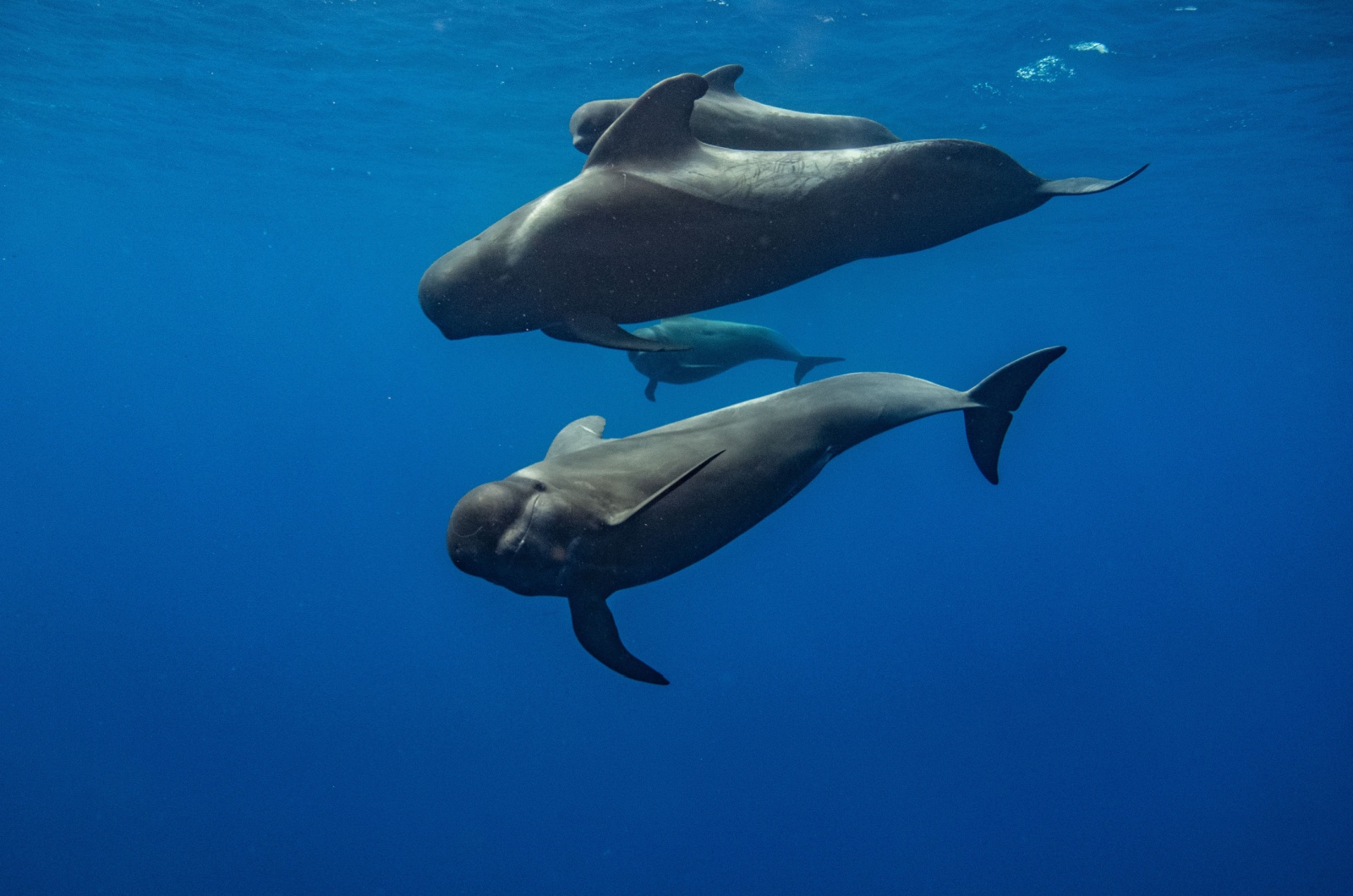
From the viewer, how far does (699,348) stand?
399 inches

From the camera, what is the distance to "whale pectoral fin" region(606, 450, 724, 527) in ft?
11.3

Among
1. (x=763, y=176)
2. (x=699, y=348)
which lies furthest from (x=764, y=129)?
(x=699, y=348)

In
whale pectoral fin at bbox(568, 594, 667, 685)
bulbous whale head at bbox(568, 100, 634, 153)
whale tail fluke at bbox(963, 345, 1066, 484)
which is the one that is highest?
bulbous whale head at bbox(568, 100, 634, 153)

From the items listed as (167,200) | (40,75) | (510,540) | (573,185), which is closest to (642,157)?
(573,185)

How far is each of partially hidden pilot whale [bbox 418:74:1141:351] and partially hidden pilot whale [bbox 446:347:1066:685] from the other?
730mm

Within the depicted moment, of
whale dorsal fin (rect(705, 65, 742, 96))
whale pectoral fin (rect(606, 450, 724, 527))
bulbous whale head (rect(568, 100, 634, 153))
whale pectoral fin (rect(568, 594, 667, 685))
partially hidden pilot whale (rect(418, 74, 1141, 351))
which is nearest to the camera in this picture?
whale pectoral fin (rect(606, 450, 724, 527))

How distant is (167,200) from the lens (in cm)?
3697

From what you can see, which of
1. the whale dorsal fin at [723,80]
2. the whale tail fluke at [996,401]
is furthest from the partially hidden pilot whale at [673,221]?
the whale tail fluke at [996,401]

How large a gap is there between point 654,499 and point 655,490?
0.53 meters

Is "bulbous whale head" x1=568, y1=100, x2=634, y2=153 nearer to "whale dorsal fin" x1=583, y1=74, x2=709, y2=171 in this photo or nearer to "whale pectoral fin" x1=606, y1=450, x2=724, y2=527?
"whale dorsal fin" x1=583, y1=74, x2=709, y2=171

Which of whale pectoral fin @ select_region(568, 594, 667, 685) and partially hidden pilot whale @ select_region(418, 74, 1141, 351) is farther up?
partially hidden pilot whale @ select_region(418, 74, 1141, 351)

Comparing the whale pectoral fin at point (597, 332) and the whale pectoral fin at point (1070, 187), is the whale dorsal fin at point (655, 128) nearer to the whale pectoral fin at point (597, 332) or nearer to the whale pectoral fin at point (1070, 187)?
the whale pectoral fin at point (597, 332)

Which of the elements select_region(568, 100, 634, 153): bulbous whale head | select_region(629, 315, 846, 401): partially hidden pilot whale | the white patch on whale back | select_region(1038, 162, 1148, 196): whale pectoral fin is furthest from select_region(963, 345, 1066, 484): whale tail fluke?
select_region(629, 315, 846, 401): partially hidden pilot whale

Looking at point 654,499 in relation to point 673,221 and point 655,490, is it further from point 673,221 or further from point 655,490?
point 673,221
